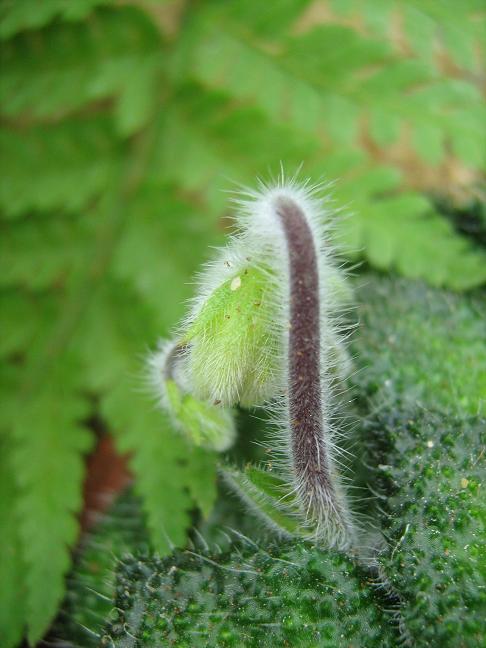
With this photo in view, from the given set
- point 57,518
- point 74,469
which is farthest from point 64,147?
point 57,518

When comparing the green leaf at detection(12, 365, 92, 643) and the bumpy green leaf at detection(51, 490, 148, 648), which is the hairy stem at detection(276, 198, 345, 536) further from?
the green leaf at detection(12, 365, 92, 643)

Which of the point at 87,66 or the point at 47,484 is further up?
the point at 87,66

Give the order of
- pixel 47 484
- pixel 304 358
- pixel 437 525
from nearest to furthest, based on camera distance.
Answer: pixel 304 358 → pixel 437 525 → pixel 47 484

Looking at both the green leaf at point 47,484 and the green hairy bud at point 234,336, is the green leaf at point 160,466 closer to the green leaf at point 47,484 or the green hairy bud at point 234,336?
the green leaf at point 47,484

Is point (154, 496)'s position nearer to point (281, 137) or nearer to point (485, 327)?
point (485, 327)

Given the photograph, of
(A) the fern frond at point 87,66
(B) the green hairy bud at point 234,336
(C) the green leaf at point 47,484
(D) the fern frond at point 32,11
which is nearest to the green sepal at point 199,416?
(B) the green hairy bud at point 234,336

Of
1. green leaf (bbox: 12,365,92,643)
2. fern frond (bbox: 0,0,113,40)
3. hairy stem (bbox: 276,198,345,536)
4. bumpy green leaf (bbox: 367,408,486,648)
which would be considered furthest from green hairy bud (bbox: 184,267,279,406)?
fern frond (bbox: 0,0,113,40)

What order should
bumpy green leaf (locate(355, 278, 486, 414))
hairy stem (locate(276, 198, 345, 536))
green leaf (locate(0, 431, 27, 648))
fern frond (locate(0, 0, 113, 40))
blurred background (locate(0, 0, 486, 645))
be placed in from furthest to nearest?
blurred background (locate(0, 0, 486, 645)) → fern frond (locate(0, 0, 113, 40)) → green leaf (locate(0, 431, 27, 648)) → bumpy green leaf (locate(355, 278, 486, 414)) → hairy stem (locate(276, 198, 345, 536))

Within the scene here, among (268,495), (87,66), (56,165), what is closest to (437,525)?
(268,495)

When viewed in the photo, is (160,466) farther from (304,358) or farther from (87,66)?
(87,66)
